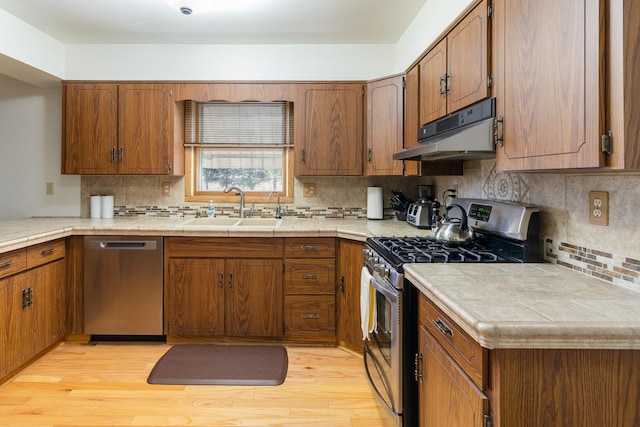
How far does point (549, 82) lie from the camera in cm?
128

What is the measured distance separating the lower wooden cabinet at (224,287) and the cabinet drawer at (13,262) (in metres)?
0.82

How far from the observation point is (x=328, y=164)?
319cm

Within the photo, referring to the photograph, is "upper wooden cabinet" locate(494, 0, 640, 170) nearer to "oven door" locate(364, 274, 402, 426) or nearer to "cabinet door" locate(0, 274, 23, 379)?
"oven door" locate(364, 274, 402, 426)

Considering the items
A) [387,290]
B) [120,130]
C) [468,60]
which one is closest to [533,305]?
[387,290]

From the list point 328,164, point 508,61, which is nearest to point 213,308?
point 328,164

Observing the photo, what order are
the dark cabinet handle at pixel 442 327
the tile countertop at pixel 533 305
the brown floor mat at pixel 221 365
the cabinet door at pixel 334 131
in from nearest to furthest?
the tile countertop at pixel 533 305 < the dark cabinet handle at pixel 442 327 < the brown floor mat at pixel 221 365 < the cabinet door at pixel 334 131

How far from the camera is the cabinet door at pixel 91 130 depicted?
320 cm

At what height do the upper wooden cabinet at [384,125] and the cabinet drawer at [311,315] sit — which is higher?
the upper wooden cabinet at [384,125]

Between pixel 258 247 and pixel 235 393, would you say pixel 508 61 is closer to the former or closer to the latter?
pixel 258 247

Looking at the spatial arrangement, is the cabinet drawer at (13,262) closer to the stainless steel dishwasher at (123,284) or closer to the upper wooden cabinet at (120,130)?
the stainless steel dishwasher at (123,284)

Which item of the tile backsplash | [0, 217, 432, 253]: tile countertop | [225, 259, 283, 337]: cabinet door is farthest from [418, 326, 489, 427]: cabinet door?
[225, 259, 283, 337]: cabinet door

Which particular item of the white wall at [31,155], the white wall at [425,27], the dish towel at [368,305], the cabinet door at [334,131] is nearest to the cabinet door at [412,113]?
the white wall at [425,27]

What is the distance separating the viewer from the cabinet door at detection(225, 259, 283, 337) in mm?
2848

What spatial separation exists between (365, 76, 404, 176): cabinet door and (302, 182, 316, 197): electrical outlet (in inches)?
22.0
